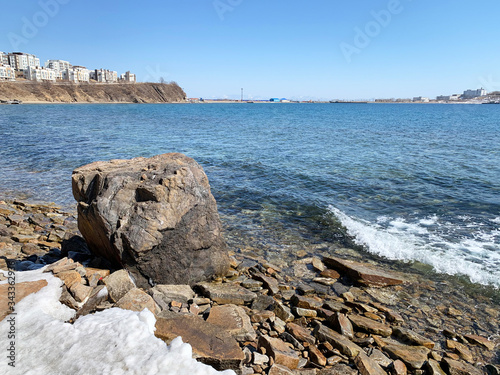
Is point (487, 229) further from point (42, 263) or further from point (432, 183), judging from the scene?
point (42, 263)

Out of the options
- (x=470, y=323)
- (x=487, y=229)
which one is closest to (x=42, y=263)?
(x=470, y=323)

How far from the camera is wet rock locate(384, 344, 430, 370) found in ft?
19.1

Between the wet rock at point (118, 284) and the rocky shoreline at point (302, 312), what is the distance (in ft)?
0.06

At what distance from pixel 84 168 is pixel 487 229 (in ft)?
46.9

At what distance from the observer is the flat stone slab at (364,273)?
884cm

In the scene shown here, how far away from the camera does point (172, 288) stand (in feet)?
23.3

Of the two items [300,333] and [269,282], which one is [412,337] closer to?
[300,333]

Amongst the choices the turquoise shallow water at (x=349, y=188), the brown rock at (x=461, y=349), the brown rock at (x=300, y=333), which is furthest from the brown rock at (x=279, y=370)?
the turquoise shallow water at (x=349, y=188)

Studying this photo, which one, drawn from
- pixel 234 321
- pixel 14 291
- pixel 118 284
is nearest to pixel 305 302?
pixel 234 321

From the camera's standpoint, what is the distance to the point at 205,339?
509cm

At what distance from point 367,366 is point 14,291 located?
Result: 6169 millimetres

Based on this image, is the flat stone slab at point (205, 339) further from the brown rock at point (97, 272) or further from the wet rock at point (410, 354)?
the wet rock at point (410, 354)

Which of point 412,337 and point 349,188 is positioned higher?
point 349,188

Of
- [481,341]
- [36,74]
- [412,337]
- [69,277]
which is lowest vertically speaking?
[481,341]
